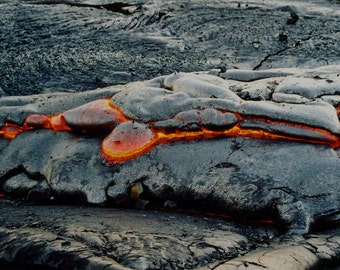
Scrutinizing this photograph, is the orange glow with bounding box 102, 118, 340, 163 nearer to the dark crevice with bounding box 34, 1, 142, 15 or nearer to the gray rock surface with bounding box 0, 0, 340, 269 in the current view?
the gray rock surface with bounding box 0, 0, 340, 269

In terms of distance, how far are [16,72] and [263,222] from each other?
8.15 ft

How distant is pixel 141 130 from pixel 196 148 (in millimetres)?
272

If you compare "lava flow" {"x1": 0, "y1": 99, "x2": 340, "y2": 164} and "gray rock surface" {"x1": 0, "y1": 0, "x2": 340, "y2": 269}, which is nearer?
"gray rock surface" {"x1": 0, "y1": 0, "x2": 340, "y2": 269}

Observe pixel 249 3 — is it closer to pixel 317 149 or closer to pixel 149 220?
pixel 317 149

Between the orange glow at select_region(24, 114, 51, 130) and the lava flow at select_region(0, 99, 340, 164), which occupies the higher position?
the lava flow at select_region(0, 99, 340, 164)

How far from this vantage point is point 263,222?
7.82 ft

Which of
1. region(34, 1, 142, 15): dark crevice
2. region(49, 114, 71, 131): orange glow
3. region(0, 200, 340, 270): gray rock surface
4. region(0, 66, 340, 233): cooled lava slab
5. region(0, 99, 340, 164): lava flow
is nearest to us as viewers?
region(0, 200, 340, 270): gray rock surface

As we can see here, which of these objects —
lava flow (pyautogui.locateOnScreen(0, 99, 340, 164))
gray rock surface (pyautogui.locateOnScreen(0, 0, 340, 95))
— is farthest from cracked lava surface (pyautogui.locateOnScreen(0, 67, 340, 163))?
gray rock surface (pyautogui.locateOnScreen(0, 0, 340, 95))

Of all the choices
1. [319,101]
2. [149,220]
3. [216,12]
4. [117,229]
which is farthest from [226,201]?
[216,12]

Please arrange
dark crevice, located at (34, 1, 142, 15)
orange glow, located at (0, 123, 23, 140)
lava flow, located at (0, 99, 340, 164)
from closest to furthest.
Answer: lava flow, located at (0, 99, 340, 164)
orange glow, located at (0, 123, 23, 140)
dark crevice, located at (34, 1, 142, 15)

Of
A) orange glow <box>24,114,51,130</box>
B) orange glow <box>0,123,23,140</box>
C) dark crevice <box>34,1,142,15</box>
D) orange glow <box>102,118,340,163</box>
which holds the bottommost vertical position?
A: orange glow <box>0,123,23,140</box>

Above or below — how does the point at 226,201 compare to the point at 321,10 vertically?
below

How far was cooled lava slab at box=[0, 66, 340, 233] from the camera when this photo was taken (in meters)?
2.42

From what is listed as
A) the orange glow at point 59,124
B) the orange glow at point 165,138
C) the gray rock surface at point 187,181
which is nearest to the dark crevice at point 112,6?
the gray rock surface at point 187,181
